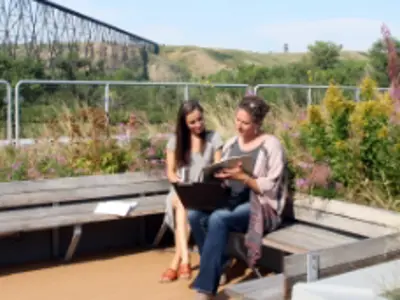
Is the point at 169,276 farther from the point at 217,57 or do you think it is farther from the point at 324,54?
the point at 217,57

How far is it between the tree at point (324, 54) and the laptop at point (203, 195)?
98.1 feet

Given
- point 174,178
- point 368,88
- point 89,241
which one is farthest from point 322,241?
point 89,241

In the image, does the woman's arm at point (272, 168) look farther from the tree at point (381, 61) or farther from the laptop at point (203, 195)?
the tree at point (381, 61)

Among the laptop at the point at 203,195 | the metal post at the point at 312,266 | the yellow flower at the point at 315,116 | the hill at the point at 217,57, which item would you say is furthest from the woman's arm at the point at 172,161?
the hill at the point at 217,57

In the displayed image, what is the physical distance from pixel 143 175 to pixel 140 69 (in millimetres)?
37202

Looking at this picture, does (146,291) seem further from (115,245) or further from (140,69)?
(140,69)

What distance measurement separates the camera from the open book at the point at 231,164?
457cm

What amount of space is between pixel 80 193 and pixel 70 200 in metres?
0.10

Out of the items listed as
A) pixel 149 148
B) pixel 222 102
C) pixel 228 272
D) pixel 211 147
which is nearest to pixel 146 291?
pixel 228 272

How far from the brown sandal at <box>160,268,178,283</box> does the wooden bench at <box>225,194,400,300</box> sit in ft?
2.60

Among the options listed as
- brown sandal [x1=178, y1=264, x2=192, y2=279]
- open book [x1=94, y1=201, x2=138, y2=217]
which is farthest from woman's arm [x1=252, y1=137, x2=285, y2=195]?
open book [x1=94, y1=201, x2=138, y2=217]

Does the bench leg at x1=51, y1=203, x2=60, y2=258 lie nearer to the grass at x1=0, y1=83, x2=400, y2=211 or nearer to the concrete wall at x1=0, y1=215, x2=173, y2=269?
the concrete wall at x1=0, y1=215, x2=173, y2=269

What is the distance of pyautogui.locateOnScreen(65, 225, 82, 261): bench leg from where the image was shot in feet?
17.6

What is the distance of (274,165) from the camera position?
4.77 metres
